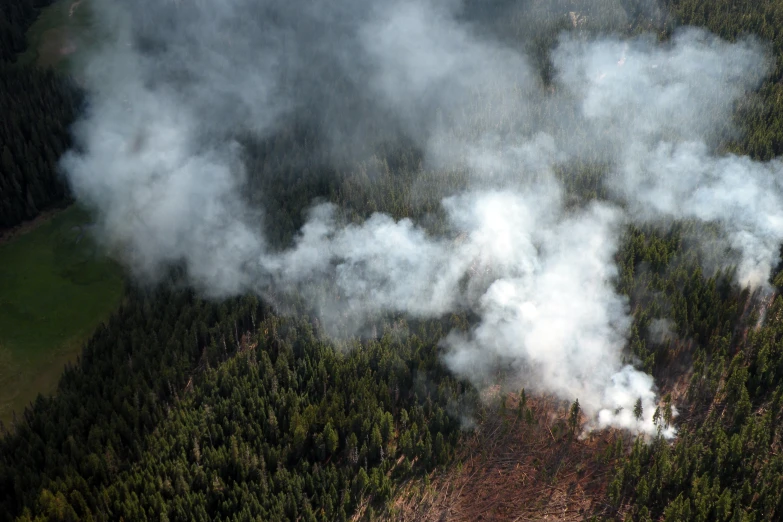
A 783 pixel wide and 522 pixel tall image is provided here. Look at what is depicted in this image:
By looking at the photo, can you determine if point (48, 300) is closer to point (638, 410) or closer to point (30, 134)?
point (30, 134)

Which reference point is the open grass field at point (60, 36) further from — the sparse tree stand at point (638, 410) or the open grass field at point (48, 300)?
the sparse tree stand at point (638, 410)

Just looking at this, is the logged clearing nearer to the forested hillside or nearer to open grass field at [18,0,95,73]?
the forested hillside

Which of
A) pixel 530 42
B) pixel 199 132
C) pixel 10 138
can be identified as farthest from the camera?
pixel 530 42

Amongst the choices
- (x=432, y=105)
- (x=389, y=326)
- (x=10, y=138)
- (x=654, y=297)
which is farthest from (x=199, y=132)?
(x=654, y=297)

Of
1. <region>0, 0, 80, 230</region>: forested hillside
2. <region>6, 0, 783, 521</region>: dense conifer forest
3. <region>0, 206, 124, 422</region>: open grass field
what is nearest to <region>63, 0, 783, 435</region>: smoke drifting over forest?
<region>0, 0, 80, 230</region>: forested hillside

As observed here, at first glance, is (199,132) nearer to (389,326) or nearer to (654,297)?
(389,326)

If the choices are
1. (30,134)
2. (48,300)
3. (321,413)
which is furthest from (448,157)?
(30,134)
